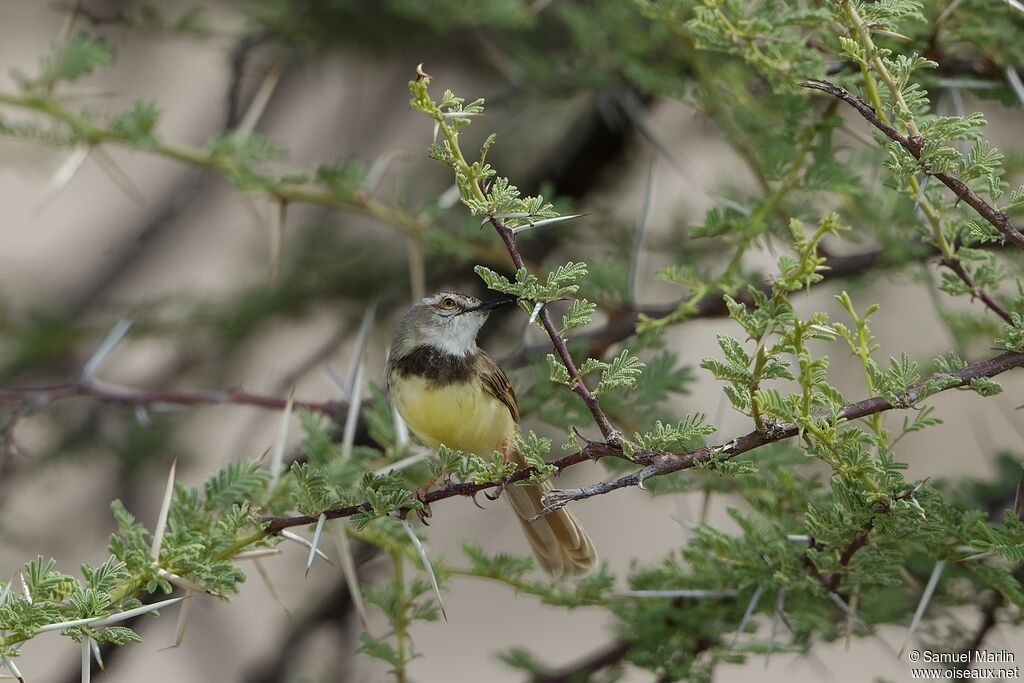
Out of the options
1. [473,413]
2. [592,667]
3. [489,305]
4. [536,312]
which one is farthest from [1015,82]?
[592,667]

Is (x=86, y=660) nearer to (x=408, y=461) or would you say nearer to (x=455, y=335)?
(x=408, y=461)

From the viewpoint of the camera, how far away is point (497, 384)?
3705 mm

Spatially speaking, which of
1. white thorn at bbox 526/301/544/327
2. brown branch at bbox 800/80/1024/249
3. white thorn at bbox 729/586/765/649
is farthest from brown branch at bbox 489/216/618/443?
white thorn at bbox 729/586/765/649

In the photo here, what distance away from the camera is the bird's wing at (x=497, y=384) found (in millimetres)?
3695

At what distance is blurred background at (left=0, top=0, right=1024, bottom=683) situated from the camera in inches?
178

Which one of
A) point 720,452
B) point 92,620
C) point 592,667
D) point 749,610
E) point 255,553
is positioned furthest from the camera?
point 592,667

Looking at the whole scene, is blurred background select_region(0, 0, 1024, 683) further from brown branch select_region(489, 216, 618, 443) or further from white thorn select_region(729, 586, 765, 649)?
brown branch select_region(489, 216, 618, 443)

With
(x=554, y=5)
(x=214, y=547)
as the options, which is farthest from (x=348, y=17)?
(x=214, y=547)

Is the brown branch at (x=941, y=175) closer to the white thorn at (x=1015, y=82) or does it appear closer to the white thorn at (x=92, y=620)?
the white thorn at (x=1015, y=82)

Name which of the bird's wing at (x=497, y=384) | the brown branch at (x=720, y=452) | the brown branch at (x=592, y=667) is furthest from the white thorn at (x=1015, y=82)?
the brown branch at (x=592, y=667)

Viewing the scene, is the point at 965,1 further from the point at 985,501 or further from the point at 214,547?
the point at 214,547

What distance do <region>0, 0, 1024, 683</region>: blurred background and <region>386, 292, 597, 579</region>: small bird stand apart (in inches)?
11.7

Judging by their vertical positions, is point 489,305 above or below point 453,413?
above

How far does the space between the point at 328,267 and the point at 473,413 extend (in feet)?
6.48
